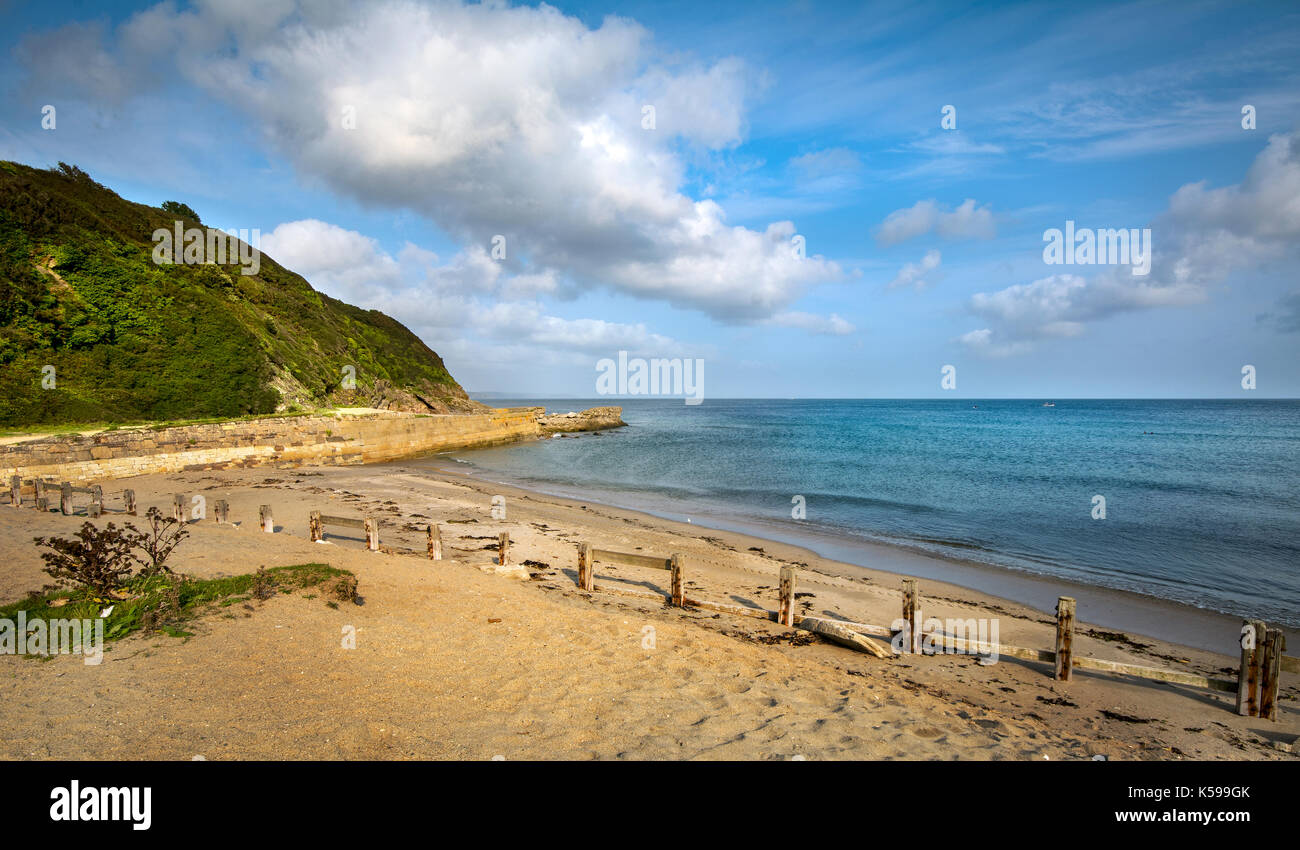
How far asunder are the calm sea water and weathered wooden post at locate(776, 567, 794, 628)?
9.02 meters

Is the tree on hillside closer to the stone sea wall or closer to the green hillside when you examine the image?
the green hillside

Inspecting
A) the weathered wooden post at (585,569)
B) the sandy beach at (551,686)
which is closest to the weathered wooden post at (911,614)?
the sandy beach at (551,686)

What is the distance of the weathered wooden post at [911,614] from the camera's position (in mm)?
8445

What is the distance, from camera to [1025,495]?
24672 mm

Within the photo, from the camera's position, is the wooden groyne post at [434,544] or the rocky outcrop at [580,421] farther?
the rocky outcrop at [580,421]

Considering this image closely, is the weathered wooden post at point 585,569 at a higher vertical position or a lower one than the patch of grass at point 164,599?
lower

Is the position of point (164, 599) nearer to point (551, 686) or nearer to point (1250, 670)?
point (551, 686)

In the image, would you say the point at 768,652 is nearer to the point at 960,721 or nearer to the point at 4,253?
the point at 960,721

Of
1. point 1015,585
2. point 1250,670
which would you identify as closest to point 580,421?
point 1015,585

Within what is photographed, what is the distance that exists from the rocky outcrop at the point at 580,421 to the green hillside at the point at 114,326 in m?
25.0

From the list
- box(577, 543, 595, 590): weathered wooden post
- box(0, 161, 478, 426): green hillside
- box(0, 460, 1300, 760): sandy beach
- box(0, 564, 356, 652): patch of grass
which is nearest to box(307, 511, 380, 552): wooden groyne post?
box(0, 460, 1300, 760): sandy beach

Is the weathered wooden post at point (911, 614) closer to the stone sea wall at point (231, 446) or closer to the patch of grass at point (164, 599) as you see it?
the patch of grass at point (164, 599)
